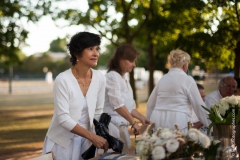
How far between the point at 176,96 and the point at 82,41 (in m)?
1.88

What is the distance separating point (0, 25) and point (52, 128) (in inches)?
660

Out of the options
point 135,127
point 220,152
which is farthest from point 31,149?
point 220,152

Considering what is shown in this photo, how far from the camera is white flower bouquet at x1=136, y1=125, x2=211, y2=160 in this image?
115 inches

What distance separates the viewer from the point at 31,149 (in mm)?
12148

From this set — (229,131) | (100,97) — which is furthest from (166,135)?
(229,131)

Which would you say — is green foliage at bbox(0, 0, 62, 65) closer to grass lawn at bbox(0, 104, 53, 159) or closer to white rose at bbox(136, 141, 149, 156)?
grass lawn at bbox(0, 104, 53, 159)

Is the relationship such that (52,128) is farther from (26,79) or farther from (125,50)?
(26,79)

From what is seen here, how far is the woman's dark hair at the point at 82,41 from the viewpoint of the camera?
4.18m

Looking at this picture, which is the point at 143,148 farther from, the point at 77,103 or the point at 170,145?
the point at 77,103

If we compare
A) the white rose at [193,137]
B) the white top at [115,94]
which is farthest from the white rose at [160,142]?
the white top at [115,94]

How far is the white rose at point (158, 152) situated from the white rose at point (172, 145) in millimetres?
39

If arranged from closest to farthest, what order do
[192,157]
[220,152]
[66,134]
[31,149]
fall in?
[192,157] < [220,152] < [66,134] < [31,149]

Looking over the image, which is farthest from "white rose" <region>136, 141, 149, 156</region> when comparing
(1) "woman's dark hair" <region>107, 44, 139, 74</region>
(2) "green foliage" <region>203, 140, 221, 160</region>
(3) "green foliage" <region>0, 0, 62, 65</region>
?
(3) "green foliage" <region>0, 0, 62, 65</region>

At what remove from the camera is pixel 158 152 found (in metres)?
2.92
